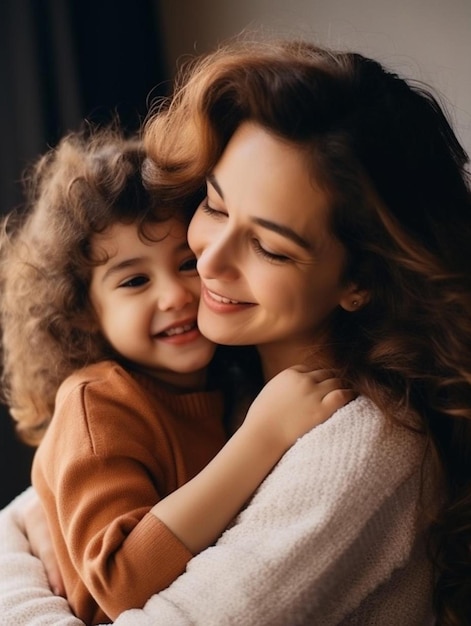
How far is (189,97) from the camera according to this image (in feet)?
4.45

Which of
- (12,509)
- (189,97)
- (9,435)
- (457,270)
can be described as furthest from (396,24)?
(9,435)

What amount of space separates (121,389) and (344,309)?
1.33 ft

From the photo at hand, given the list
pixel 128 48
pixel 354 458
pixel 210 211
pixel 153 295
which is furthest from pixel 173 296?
pixel 128 48

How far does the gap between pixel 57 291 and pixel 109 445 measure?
39 cm

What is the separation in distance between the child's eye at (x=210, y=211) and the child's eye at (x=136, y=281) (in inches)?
7.0

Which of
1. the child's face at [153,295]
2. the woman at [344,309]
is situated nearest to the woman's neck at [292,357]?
the woman at [344,309]

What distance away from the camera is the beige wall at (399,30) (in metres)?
1.58

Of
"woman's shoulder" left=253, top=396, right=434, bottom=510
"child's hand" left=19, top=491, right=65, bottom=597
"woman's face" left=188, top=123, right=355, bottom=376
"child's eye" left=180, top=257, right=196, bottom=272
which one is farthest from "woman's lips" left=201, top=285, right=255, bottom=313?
"child's hand" left=19, top=491, right=65, bottom=597

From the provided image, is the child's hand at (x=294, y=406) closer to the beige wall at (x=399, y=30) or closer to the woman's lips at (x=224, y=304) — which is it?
the woman's lips at (x=224, y=304)

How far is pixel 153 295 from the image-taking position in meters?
A: 1.38

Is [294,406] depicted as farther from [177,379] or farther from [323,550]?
[177,379]

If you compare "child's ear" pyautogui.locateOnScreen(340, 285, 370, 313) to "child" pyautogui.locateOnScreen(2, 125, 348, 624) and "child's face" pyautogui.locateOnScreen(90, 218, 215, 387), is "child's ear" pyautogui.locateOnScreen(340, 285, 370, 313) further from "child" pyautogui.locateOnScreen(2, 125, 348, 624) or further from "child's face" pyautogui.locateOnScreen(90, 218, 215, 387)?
"child's face" pyautogui.locateOnScreen(90, 218, 215, 387)

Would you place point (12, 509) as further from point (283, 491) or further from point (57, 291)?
point (283, 491)

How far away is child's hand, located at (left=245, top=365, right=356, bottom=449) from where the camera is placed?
3.89 ft
